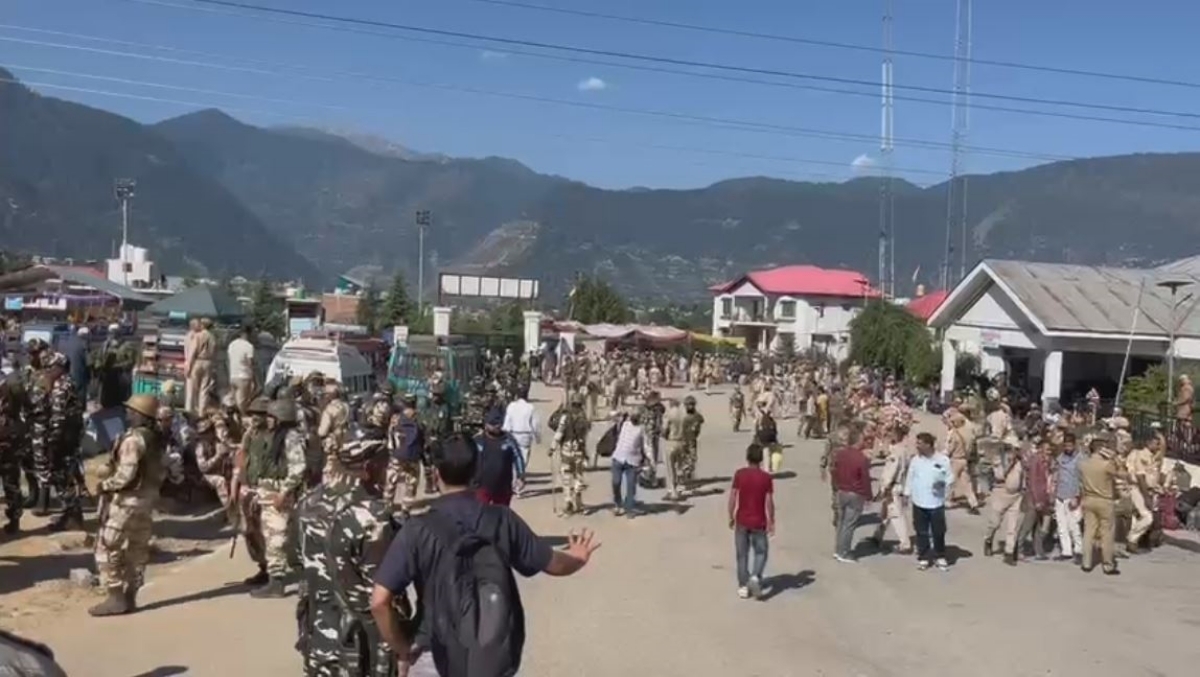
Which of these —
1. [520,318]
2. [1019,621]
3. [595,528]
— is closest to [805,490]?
[595,528]

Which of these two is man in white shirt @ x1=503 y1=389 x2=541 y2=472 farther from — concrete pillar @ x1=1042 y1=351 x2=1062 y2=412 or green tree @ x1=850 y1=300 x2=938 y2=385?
green tree @ x1=850 y1=300 x2=938 y2=385

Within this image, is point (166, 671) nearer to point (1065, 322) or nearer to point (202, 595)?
point (202, 595)

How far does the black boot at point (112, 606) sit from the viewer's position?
9.29 metres

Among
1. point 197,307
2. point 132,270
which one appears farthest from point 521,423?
point 132,270

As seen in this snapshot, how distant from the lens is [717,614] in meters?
11.0

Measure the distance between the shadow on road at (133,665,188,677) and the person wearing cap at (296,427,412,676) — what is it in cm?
261

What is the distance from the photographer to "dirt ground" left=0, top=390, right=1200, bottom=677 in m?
8.91

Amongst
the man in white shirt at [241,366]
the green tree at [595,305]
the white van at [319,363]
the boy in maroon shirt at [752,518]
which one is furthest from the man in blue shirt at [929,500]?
the green tree at [595,305]

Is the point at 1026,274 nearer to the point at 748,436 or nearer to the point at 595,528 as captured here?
the point at 748,436

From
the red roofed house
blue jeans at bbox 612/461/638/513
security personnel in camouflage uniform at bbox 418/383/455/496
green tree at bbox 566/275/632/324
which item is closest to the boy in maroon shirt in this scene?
blue jeans at bbox 612/461/638/513

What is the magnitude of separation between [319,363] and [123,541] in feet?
46.5

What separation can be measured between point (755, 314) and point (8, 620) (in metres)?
84.7

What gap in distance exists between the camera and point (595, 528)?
609 inches

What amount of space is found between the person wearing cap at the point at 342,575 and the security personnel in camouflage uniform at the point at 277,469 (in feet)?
11.3
